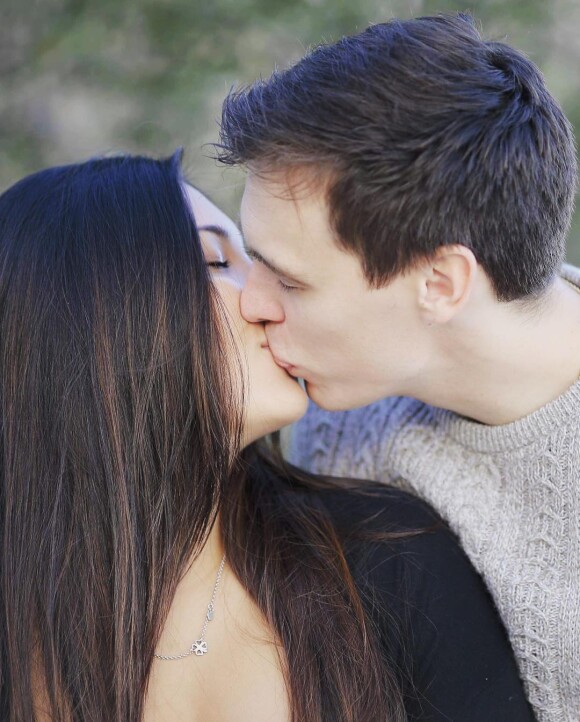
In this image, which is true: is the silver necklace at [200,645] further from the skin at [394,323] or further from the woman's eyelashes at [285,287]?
the woman's eyelashes at [285,287]

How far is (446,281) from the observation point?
165 centimetres

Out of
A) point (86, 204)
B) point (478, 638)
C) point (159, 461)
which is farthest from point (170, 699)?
point (86, 204)

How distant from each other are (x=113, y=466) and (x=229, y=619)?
1.35ft

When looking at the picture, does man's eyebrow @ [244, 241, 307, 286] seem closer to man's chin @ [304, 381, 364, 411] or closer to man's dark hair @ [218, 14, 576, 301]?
man's dark hair @ [218, 14, 576, 301]

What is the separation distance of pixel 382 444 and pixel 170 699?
2.61 ft

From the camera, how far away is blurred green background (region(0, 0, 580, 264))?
3.16 m

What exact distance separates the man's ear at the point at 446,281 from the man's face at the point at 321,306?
0.03m

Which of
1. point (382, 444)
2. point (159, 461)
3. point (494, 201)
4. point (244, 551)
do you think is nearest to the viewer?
point (494, 201)

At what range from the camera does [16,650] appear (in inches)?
63.8

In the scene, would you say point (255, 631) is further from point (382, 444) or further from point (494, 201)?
point (494, 201)

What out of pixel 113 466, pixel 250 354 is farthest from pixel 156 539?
pixel 250 354

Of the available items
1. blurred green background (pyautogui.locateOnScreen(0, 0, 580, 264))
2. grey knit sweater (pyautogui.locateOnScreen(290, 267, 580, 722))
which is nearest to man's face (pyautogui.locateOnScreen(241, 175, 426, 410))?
grey knit sweater (pyautogui.locateOnScreen(290, 267, 580, 722))

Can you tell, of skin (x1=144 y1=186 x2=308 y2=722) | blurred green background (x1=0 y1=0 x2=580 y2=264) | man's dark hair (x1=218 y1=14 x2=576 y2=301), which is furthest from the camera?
blurred green background (x1=0 y1=0 x2=580 y2=264)

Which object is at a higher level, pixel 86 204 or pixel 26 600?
pixel 86 204
